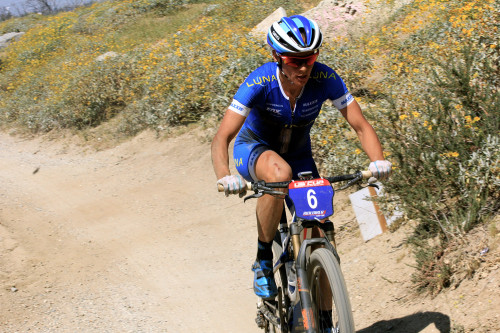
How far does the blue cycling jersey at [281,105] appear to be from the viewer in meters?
3.56

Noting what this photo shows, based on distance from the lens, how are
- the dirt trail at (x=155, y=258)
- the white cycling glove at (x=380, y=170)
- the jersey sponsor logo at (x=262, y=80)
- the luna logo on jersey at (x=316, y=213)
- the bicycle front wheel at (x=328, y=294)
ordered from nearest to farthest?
the bicycle front wheel at (x=328, y=294) → the luna logo on jersey at (x=316, y=213) → the white cycling glove at (x=380, y=170) → the jersey sponsor logo at (x=262, y=80) → the dirt trail at (x=155, y=258)

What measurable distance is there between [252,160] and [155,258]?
12.0ft

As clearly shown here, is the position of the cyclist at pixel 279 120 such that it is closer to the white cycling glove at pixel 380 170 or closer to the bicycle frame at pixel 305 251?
the white cycling glove at pixel 380 170

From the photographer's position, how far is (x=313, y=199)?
2.95 metres

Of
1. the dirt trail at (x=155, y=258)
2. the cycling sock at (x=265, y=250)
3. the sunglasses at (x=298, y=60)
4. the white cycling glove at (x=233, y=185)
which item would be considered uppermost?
the sunglasses at (x=298, y=60)

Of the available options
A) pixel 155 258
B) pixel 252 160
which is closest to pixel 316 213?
pixel 252 160

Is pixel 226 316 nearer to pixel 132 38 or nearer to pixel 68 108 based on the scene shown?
pixel 68 108

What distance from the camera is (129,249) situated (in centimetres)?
719

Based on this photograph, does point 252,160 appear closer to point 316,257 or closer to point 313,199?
point 313,199

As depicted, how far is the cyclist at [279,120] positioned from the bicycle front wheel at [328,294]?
530 mm

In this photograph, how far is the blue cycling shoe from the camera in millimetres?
3658

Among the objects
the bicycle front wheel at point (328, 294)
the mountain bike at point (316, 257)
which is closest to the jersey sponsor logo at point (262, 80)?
the mountain bike at point (316, 257)

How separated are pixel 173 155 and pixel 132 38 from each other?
10483mm

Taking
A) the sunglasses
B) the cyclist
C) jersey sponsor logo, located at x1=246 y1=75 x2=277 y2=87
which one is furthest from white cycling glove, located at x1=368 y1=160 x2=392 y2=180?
jersey sponsor logo, located at x1=246 y1=75 x2=277 y2=87
